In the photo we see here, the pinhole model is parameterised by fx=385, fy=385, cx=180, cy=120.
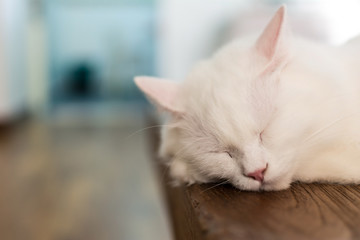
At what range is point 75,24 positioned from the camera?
6848mm

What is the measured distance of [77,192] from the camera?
Answer: 2598mm

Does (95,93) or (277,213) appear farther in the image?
(95,93)

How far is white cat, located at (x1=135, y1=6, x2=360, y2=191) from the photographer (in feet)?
2.69

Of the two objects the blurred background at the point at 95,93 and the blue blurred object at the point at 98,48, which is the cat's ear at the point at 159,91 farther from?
the blue blurred object at the point at 98,48

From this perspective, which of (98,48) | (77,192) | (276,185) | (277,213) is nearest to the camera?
(277,213)

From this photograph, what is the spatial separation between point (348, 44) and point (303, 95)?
350 mm

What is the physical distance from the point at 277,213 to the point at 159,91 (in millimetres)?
A: 565

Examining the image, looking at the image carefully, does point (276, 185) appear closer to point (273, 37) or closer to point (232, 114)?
point (232, 114)

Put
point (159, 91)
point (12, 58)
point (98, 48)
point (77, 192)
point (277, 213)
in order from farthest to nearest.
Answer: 1. point (98, 48)
2. point (12, 58)
3. point (77, 192)
4. point (159, 91)
5. point (277, 213)

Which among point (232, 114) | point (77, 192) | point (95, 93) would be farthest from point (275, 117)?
point (95, 93)

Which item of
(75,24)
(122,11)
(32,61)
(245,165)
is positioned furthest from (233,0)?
(245,165)

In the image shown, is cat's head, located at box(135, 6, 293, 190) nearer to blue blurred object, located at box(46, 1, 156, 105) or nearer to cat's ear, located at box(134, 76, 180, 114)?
cat's ear, located at box(134, 76, 180, 114)

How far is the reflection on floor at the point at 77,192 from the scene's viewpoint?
212 cm

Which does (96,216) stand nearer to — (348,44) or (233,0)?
(348,44)
